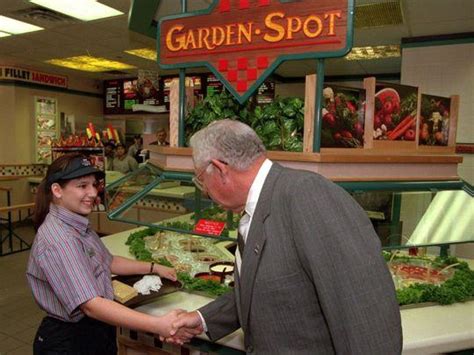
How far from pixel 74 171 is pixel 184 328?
2.86ft

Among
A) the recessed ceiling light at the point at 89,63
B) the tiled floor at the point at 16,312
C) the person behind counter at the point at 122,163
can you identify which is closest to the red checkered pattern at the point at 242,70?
the tiled floor at the point at 16,312

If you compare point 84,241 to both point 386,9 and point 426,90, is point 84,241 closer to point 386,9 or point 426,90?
point 386,9

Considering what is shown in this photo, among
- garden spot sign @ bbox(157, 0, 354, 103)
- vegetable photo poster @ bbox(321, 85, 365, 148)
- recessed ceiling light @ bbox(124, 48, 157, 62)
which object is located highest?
recessed ceiling light @ bbox(124, 48, 157, 62)

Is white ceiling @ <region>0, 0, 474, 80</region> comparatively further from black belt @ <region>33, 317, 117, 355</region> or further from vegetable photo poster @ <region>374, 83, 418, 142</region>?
black belt @ <region>33, 317, 117, 355</region>

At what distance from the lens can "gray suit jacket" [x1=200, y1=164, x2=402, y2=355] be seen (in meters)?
1.05

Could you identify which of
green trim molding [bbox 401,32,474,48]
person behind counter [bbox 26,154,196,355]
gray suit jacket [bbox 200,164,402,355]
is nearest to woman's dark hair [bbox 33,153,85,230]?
person behind counter [bbox 26,154,196,355]

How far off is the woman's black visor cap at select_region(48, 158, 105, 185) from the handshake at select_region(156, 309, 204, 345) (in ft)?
2.49

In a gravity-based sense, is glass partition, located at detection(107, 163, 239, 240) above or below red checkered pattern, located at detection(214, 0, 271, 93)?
below

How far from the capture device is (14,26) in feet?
17.6

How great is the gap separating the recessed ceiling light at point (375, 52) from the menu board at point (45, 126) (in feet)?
22.0

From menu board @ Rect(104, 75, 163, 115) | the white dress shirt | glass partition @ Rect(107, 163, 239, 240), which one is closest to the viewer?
the white dress shirt

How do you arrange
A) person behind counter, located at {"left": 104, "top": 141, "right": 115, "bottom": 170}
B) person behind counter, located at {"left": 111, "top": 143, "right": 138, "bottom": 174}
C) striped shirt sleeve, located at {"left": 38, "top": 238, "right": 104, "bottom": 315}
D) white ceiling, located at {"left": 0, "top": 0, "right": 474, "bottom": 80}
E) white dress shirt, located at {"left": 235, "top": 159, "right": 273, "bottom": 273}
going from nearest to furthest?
white dress shirt, located at {"left": 235, "top": 159, "right": 273, "bottom": 273}, striped shirt sleeve, located at {"left": 38, "top": 238, "right": 104, "bottom": 315}, white ceiling, located at {"left": 0, "top": 0, "right": 474, "bottom": 80}, person behind counter, located at {"left": 111, "top": 143, "right": 138, "bottom": 174}, person behind counter, located at {"left": 104, "top": 141, "right": 115, "bottom": 170}

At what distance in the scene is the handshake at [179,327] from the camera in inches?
64.3

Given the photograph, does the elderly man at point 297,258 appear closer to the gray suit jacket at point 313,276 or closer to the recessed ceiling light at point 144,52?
the gray suit jacket at point 313,276
